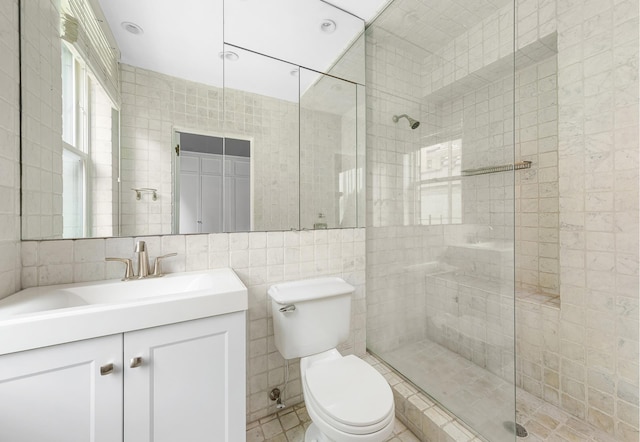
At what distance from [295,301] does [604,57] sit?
7.02 ft

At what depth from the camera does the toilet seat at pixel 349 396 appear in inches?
37.9

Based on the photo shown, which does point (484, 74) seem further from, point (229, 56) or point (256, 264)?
point (256, 264)

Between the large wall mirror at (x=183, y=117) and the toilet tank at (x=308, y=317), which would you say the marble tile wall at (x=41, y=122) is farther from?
the toilet tank at (x=308, y=317)

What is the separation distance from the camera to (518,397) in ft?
5.41

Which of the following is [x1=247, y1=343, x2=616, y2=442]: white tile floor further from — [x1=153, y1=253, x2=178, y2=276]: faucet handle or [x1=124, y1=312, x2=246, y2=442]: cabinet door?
[x1=153, y1=253, x2=178, y2=276]: faucet handle

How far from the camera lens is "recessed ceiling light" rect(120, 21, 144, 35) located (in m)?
1.19

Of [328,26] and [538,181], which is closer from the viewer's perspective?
[328,26]

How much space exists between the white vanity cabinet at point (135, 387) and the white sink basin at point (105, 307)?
4 centimetres

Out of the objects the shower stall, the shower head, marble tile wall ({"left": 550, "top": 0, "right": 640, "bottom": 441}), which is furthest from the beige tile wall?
marble tile wall ({"left": 550, "top": 0, "right": 640, "bottom": 441})

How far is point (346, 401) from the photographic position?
1.05m

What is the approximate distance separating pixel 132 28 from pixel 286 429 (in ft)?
7.13

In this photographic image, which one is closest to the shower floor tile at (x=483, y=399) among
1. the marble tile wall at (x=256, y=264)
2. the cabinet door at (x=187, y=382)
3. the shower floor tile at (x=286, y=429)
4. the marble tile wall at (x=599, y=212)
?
the marble tile wall at (x=599, y=212)

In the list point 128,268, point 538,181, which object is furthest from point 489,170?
point 128,268

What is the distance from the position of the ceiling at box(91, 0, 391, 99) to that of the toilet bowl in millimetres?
1547
